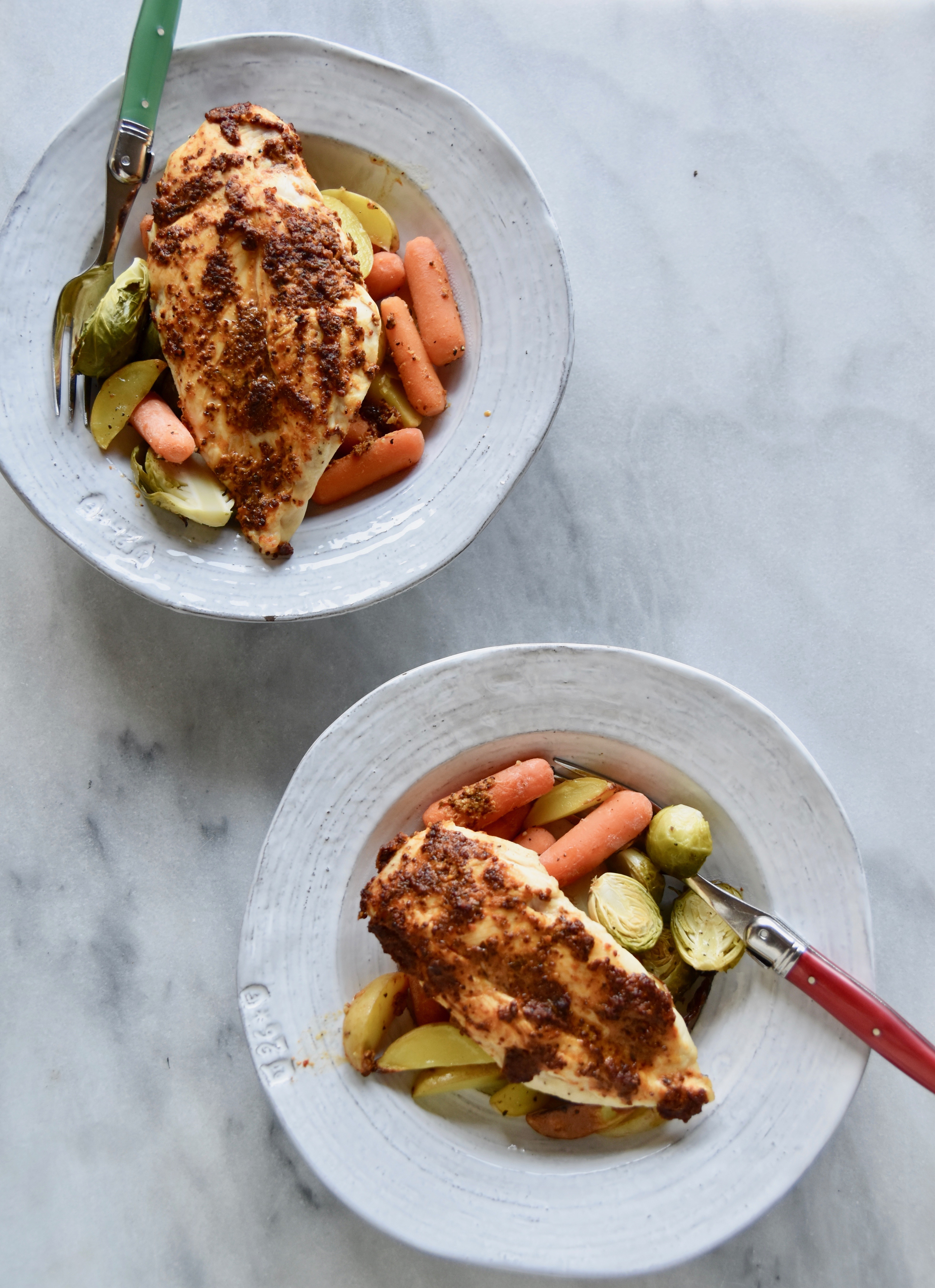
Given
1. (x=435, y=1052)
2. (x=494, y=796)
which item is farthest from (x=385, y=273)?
(x=435, y=1052)

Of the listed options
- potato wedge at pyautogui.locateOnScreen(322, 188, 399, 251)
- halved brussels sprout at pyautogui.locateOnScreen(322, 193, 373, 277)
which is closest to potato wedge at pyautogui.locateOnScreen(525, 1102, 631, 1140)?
halved brussels sprout at pyautogui.locateOnScreen(322, 193, 373, 277)

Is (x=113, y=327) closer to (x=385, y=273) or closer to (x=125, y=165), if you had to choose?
(x=125, y=165)

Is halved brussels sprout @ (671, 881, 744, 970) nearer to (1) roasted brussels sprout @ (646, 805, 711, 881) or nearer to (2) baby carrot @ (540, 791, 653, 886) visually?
(1) roasted brussels sprout @ (646, 805, 711, 881)

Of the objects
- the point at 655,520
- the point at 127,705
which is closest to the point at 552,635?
the point at 655,520

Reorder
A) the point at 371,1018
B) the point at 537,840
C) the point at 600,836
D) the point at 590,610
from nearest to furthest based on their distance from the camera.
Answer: the point at 371,1018 → the point at 600,836 → the point at 537,840 → the point at 590,610

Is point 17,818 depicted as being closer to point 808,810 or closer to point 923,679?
point 808,810

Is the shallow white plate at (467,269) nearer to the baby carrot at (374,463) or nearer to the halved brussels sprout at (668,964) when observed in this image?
the baby carrot at (374,463)

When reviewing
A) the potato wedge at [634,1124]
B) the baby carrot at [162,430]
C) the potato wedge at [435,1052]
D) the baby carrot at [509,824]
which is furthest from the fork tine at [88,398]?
the potato wedge at [634,1124]
